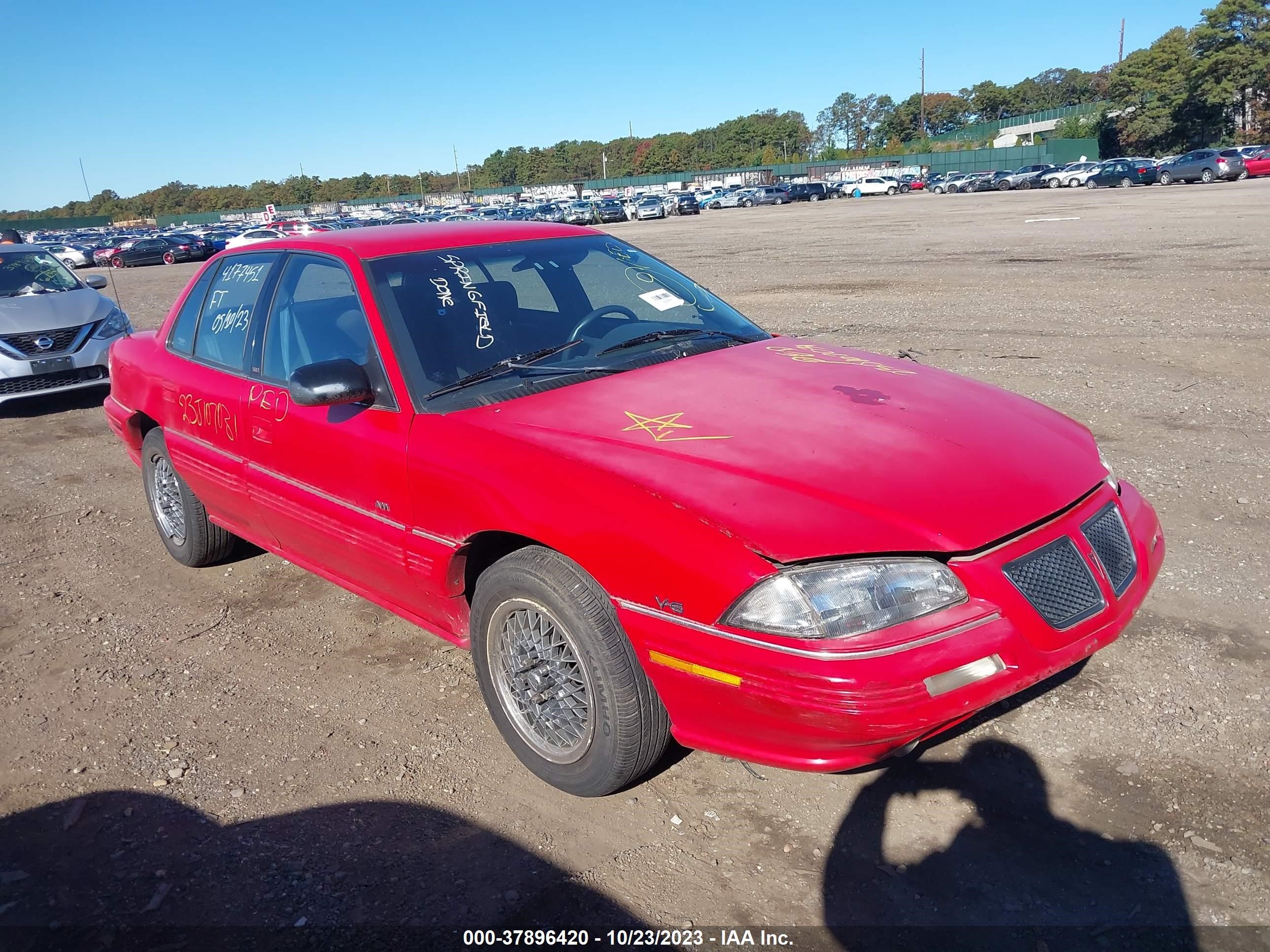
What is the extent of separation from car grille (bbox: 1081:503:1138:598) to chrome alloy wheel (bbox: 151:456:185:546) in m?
4.39

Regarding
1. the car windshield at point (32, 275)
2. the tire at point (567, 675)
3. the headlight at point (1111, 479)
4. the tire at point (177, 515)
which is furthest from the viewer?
the car windshield at point (32, 275)

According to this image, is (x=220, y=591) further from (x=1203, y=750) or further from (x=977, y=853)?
(x=1203, y=750)

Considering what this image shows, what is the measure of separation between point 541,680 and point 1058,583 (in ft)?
5.19

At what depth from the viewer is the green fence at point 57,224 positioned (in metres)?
92.2

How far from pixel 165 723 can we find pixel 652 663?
220 centimetres

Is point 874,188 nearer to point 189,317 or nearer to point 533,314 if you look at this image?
point 189,317

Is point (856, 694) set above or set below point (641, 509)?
below

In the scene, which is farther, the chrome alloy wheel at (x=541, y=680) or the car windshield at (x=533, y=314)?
the car windshield at (x=533, y=314)

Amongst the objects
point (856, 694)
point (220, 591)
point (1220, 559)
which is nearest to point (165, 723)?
point (220, 591)

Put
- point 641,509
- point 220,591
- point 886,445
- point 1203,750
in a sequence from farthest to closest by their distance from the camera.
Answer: point 220,591 → point 1203,750 → point 886,445 → point 641,509

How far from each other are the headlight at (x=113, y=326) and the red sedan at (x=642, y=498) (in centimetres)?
623

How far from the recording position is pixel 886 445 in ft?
9.13

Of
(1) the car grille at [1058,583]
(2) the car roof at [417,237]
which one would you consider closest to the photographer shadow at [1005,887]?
(1) the car grille at [1058,583]

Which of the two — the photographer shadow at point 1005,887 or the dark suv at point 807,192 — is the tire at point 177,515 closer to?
the photographer shadow at point 1005,887
